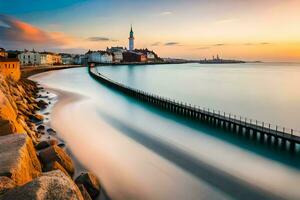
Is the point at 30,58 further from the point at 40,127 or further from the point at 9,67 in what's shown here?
the point at 40,127

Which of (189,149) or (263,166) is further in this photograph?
(189,149)

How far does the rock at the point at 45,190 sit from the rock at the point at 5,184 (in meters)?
0.72

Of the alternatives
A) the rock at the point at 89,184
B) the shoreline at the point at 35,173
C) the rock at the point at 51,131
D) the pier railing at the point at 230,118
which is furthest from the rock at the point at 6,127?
the pier railing at the point at 230,118

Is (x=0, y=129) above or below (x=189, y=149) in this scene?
above

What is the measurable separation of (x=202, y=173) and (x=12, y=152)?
32.1ft

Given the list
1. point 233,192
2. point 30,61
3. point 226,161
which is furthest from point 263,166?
point 30,61

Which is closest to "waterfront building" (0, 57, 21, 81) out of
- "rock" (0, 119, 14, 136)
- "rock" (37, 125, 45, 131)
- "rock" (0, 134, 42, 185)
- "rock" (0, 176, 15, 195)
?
"rock" (37, 125, 45, 131)

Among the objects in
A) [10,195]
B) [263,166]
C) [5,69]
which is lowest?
[263,166]

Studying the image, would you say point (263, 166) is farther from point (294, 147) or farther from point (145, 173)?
point (145, 173)

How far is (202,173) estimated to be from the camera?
15.3 metres

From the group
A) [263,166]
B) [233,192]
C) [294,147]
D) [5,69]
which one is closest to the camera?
[233,192]

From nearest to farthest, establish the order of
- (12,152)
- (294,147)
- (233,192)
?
(12,152) < (233,192) < (294,147)

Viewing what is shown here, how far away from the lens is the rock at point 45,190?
596 centimetres

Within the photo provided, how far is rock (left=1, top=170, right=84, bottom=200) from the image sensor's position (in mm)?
5957
